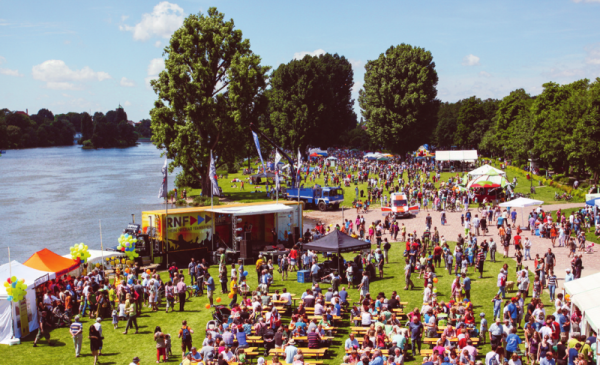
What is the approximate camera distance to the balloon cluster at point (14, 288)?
17828 millimetres

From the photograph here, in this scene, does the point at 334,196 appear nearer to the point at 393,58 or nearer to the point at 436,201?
the point at 436,201

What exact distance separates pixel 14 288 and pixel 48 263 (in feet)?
11.1

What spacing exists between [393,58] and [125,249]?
5488 centimetres

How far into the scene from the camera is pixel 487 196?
44344 millimetres

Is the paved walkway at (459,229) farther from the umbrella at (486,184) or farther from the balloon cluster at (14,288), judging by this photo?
the balloon cluster at (14,288)

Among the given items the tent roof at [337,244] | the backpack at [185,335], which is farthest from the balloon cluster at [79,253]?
the backpack at [185,335]

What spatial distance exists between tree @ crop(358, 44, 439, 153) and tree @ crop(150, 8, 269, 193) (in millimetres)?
23041

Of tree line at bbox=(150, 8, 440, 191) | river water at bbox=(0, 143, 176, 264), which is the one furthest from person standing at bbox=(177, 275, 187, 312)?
tree line at bbox=(150, 8, 440, 191)

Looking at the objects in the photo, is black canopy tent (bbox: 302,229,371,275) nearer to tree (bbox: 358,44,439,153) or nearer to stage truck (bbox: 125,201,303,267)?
stage truck (bbox: 125,201,303,267)

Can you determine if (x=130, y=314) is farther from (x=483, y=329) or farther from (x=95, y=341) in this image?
(x=483, y=329)

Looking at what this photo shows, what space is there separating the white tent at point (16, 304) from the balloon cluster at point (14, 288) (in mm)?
251

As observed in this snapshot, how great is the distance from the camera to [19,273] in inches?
757

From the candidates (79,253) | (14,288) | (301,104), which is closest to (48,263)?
(79,253)

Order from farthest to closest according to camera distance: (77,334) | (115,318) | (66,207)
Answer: (66,207) < (115,318) < (77,334)
